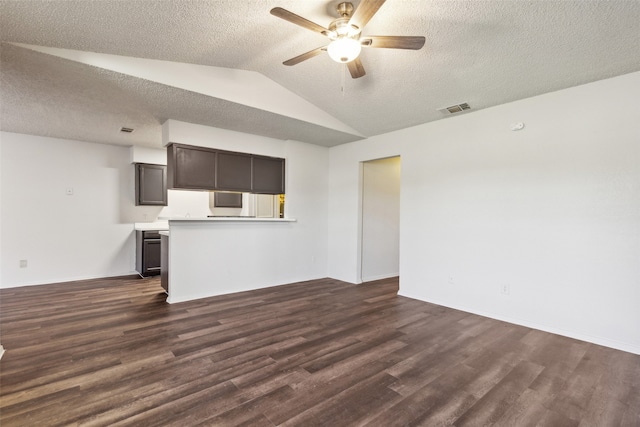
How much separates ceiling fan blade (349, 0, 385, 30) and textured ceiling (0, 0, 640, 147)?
49 cm

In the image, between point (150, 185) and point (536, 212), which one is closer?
point (536, 212)

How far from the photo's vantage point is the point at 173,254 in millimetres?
4016

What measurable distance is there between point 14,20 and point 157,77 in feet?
Result: 3.30

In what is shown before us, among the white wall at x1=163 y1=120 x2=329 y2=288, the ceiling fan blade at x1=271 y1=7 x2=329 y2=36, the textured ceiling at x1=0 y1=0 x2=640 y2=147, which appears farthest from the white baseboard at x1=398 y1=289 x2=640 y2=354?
the ceiling fan blade at x1=271 y1=7 x2=329 y2=36

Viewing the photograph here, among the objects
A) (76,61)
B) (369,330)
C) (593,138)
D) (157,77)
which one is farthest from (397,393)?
(76,61)


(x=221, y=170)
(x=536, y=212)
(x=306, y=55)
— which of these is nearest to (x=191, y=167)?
(x=221, y=170)

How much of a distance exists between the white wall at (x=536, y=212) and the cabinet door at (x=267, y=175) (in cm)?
209

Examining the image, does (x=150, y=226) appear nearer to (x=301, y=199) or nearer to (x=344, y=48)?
(x=301, y=199)

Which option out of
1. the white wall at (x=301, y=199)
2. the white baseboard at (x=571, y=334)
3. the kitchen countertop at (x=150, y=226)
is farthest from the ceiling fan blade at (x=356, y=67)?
the kitchen countertop at (x=150, y=226)

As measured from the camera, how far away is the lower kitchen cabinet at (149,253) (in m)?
5.50

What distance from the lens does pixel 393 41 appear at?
2148 mm

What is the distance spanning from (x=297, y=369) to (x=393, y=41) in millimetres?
2545

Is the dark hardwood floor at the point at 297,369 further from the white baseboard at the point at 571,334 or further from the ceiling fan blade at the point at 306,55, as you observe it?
the ceiling fan blade at the point at 306,55

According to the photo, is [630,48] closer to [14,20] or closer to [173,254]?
[14,20]
